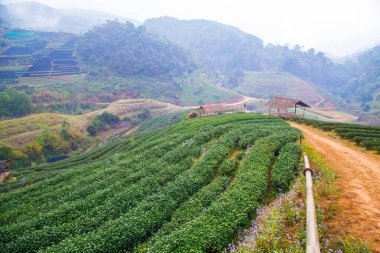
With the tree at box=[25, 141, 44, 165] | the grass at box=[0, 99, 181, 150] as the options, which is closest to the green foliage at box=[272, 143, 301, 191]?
→ the tree at box=[25, 141, 44, 165]

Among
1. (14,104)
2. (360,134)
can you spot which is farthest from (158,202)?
(14,104)

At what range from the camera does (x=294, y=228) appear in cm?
1090

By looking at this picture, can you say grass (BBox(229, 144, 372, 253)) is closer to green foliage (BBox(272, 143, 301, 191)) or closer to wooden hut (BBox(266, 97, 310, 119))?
green foliage (BBox(272, 143, 301, 191))

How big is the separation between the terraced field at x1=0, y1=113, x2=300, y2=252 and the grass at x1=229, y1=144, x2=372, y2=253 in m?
1.33

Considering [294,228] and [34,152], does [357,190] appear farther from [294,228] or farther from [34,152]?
[34,152]

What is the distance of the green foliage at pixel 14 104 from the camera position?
293 ft

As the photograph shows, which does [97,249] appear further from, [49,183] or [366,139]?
[366,139]

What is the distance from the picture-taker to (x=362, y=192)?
14469 millimetres

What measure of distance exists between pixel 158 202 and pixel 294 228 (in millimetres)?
9241

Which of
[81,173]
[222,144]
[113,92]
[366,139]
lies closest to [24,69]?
[113,92]

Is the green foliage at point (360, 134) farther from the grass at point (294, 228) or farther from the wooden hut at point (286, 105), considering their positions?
the grass at point (294, 228)

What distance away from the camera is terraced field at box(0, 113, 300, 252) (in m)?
13.2

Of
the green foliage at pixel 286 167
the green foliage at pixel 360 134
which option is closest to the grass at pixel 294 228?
the green foliage at pixel 286 167

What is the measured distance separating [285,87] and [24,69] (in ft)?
620
